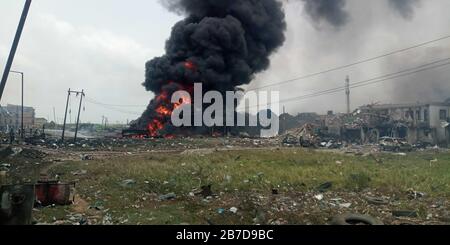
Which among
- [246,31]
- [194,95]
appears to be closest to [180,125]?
[194,95]

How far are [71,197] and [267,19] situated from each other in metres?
35.6

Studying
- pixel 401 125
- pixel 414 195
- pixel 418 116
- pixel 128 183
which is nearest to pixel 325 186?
pixel 414 195

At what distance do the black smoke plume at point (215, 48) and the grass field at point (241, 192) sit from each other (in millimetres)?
24315

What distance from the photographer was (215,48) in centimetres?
3928

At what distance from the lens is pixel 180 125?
37.8 m

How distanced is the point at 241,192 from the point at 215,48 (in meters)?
30.7

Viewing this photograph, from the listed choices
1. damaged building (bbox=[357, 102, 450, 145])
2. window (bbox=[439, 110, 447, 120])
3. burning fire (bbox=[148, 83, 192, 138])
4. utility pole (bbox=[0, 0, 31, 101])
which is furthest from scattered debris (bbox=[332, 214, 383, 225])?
window (bbox=[439, 110, 447, 120])

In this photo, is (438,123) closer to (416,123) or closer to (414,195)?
(416,123)

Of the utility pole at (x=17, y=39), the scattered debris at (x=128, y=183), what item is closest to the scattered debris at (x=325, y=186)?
the scattered debris at (x=128, y=183)

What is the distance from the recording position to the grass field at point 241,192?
7.88 metres

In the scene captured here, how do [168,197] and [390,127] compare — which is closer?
[168,197]

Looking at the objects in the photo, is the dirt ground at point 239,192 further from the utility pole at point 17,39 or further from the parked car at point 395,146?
the parked car at point 395,146
